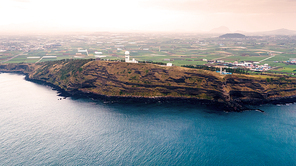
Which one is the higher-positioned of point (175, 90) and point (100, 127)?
point (175, 90)

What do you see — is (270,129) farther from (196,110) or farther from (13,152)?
(13,152)

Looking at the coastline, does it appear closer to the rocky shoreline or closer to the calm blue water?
the rocky shoreline

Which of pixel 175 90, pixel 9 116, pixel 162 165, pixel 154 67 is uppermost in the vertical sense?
pixel 154 67

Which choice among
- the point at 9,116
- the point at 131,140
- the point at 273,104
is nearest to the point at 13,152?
the point at 9,116

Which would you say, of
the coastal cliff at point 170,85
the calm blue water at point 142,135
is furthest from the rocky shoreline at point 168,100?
the calm blue water at point 142,135

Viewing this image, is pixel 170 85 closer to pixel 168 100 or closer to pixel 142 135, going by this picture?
pixel 168 100

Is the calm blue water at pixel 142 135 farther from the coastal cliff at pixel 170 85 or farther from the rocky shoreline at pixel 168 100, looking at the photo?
the coastal cliff at pixel 170 85

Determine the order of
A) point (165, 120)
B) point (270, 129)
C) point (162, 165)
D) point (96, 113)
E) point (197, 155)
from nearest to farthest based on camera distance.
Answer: point (162, 165)
point (197, 155)
point (270, 129)
point (165, 120)
point (96, 113)
